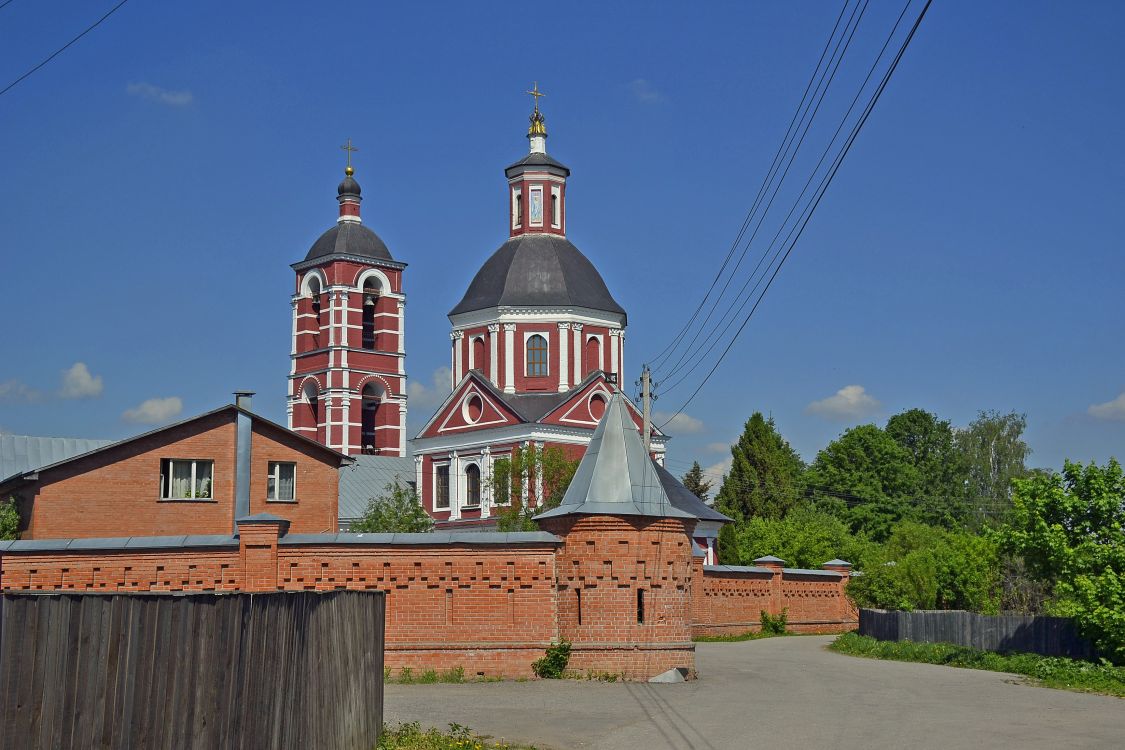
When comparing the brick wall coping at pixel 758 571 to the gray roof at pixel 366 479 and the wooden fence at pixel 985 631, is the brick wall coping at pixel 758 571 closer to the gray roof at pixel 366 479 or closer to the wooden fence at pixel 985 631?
the wooden fence at pixel 985 631

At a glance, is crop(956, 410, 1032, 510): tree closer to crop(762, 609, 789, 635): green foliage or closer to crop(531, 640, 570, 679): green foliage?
crop(762, 609, 789, 635): green foliage

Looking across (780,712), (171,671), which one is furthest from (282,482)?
(171,671)

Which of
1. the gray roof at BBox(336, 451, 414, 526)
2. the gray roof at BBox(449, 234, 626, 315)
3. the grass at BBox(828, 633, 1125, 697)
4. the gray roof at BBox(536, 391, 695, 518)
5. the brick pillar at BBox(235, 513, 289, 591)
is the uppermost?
the gray roof at BBox(449, 234, 626, 315)

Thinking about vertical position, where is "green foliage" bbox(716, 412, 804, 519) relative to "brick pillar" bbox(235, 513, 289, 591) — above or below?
above

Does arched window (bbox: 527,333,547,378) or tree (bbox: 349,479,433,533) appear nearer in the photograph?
tree (bbox: 349,479,433,533)

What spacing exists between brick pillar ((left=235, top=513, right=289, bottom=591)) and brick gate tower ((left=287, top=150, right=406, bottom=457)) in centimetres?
4369

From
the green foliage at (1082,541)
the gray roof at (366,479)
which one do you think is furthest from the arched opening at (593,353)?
the green foliage at (1082,541)

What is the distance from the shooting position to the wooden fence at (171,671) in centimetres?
665

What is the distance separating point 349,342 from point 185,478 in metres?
32.3

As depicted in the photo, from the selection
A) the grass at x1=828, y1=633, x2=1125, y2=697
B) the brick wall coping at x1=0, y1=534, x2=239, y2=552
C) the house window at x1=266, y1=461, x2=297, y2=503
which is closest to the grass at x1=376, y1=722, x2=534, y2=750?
the brick wall coping at x1=0, y1=534, x2=239, y2=552

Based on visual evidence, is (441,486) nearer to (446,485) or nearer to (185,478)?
(446,485)

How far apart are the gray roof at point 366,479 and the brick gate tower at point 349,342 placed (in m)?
1.97

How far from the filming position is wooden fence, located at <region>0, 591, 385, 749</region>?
665cm

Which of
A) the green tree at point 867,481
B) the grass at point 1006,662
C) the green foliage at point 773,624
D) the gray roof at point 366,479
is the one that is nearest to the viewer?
the grass at point 1006,662
